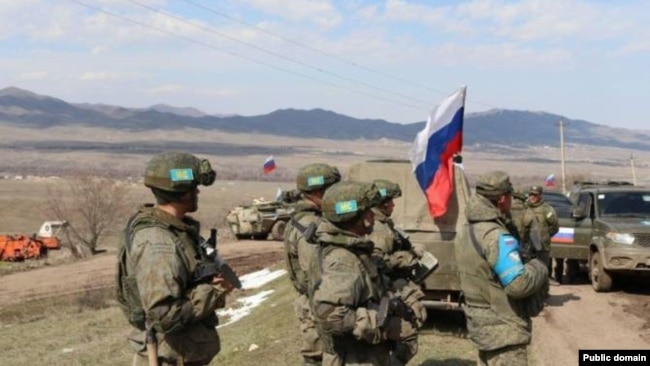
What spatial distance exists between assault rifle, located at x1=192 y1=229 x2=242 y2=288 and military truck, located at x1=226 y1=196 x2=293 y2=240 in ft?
89.9

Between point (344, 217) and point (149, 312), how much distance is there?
3.85ft

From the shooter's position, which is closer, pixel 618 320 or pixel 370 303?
pixel 370 303

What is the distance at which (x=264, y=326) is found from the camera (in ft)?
38.7

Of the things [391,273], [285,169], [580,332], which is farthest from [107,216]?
[285,169]

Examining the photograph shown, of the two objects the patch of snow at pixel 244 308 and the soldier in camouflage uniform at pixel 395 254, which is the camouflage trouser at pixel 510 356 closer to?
the soldier in camouflage uniform at pixel 395 254

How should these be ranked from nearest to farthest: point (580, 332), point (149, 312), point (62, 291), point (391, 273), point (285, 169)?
point (149, 312), point (391, 273), point (580, 332), point (62, 291), point (285, 169)

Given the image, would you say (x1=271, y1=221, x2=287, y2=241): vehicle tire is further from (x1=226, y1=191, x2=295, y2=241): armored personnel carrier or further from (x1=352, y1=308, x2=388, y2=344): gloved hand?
(x1=352, y1=308, x2=388, y2=344): gloved hand

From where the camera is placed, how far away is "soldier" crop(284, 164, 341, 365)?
6.20m

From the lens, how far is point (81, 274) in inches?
1048

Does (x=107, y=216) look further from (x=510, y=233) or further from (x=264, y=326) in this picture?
(x=510, y=233)

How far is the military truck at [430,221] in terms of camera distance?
962cm

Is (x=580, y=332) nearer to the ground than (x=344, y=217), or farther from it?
nearer to the ground

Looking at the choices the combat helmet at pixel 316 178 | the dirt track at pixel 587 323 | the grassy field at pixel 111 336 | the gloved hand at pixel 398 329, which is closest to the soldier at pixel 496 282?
the gloved hand at pixel 398 329

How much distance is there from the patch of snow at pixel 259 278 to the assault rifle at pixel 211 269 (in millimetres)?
14123
